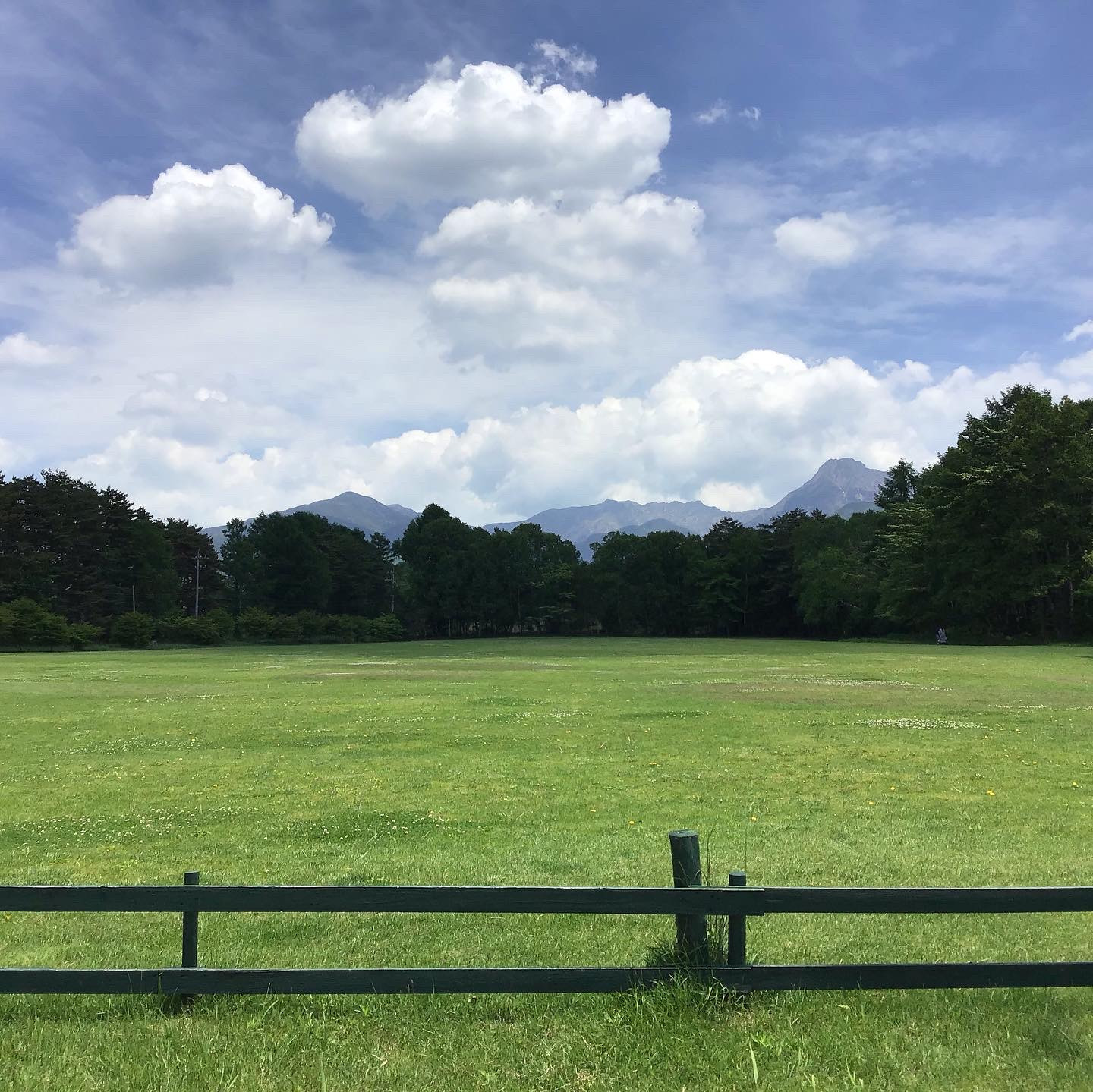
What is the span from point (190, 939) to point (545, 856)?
5532mm

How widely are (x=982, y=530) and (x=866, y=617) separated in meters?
24.9

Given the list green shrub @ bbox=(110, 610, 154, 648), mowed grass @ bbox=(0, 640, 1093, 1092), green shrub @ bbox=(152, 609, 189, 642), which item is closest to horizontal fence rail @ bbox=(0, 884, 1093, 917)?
mowed grass @ bbox=(0, 640, 1093, 1092)

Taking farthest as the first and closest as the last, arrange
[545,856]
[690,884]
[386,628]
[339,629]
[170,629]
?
[386,628]
[339,629]
[170,629]
[545,856]
[690,884]

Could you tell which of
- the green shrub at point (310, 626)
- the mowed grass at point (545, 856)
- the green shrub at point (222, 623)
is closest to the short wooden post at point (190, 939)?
the mowed grass at point (545, 856)

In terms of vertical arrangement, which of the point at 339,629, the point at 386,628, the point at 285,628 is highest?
the point at 285,628

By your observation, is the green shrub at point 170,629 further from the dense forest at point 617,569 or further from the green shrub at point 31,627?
the green shrub at point 31,627

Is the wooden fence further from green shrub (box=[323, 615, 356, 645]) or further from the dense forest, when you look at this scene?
green shrub (box=[323, 615, 356, 645])

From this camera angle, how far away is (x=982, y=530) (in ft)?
243

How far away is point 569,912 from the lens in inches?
206

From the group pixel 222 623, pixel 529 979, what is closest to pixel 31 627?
pixel 222 623

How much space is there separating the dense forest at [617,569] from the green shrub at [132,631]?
0.71 feet

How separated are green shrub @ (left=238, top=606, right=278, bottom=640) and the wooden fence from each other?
3887 inches

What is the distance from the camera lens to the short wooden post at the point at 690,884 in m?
5.62

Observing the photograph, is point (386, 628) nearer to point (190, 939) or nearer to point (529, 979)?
point (190, 939)
